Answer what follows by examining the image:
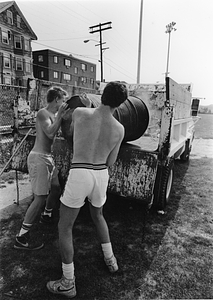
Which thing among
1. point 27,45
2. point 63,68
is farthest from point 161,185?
point 63,68

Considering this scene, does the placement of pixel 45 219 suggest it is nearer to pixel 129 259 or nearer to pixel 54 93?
pixel 129 259

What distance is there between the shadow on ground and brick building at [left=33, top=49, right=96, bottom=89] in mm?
33148

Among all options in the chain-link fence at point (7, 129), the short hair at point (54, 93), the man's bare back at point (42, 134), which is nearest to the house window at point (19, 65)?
the chain-link fence at point (7, 129)

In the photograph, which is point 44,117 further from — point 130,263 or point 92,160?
point 130,263

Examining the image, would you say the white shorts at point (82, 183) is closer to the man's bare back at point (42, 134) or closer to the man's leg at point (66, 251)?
the man's leg at point (66, 251)

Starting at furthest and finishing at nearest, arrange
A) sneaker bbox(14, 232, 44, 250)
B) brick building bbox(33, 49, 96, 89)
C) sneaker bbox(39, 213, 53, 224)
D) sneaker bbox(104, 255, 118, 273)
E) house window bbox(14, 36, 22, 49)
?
brick building bbox(33, 49, 96, 89)
house window bbox(14, 36, 22, 49)
sneaker bbox(39, 213, 53, 224)
sneaker bbox(14, 232, 44, 250)
sneaker bbox(104, 255, 118, 273)

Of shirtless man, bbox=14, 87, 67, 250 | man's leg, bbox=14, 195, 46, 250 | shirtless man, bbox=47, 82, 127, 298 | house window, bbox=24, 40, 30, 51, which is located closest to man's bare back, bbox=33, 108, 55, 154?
shirtless man, bbox=14, 87, 67, 250

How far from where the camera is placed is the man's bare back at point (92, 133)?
6.66ft

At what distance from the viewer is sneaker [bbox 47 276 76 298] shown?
2005 mm

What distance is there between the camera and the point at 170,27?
24281 millimetres

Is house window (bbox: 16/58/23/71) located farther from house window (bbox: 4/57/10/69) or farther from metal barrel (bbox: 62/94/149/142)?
metal barrel (bbox: 62/94/149/142)

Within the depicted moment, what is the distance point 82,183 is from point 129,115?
164 centimetres

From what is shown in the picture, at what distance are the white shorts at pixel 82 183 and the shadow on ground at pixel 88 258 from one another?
0.84m

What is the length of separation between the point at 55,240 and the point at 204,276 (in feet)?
5.87
